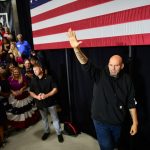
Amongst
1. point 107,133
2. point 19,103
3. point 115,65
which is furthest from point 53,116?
point 115,65

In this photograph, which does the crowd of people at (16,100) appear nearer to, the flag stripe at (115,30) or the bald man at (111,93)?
the flag stripe at (115,30)

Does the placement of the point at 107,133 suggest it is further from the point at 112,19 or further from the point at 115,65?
the point at 112,19

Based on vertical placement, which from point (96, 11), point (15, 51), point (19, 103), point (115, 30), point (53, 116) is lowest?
point (53, 116)

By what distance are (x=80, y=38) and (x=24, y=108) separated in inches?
70.1

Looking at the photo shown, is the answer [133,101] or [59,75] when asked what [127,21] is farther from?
[59,75]

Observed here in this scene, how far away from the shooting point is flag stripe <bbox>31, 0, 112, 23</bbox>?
8.81 feet

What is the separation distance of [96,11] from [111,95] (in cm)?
105

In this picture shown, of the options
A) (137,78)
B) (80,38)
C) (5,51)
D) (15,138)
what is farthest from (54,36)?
(5,51)

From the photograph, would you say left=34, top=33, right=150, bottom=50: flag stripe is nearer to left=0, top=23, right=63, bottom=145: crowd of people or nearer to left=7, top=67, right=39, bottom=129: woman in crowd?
left=0, top=23, right=63, bottom=145: crowd of people

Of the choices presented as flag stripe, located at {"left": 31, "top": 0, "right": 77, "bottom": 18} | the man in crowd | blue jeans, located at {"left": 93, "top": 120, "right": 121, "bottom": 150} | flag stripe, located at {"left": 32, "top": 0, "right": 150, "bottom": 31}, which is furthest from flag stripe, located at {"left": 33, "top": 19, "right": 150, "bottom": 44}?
blue jeans, located at {"left": 93, "top": 120, "right": 121, "bottom": 150}

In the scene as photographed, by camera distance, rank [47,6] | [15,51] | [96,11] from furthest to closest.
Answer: [15,51] < [47,6] < [96,11]

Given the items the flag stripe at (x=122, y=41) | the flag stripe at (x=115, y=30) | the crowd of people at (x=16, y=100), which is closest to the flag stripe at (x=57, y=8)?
the flag stripe at (x=115, y=30)

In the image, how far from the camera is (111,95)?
6.89 feet

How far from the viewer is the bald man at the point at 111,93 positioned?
206cm
